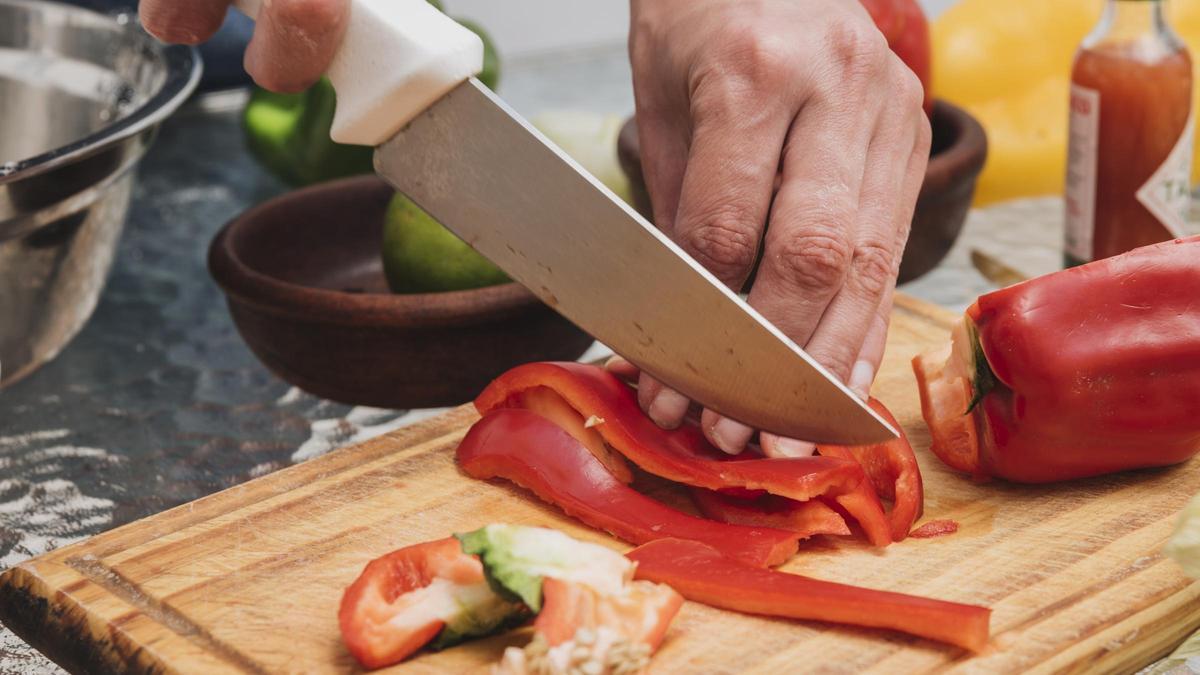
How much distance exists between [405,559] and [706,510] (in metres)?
0.33

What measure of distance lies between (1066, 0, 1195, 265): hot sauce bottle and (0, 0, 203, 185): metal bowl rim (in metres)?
1.22

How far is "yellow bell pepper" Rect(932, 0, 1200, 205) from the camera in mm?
2406

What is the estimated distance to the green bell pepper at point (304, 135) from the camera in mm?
2418

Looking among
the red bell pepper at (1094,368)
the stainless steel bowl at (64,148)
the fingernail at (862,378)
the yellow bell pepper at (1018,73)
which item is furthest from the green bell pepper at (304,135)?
the red bell pepper at (1094,368)

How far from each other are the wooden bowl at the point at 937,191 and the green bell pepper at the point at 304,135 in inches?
23.1

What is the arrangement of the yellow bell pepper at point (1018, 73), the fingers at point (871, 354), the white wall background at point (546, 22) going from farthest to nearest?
1. the white wall background at point (546, 22)
2. the yellow bell pepper at point (1018, 73)
3. the fingers at point (871, 354)

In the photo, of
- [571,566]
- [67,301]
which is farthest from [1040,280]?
[67,301]

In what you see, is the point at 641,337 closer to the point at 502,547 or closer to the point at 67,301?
the point at 502,547

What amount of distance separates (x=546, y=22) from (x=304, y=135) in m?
1.34

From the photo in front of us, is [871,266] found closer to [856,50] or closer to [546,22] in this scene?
[856,50]

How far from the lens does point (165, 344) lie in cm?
197

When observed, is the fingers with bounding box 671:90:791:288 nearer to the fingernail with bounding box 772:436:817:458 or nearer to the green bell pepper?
the fingernail with bounding box 772:436:817:458

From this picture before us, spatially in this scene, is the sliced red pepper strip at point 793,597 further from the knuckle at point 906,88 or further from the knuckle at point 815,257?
the knuckle at point 906,88

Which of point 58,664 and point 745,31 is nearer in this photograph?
point 58,664
